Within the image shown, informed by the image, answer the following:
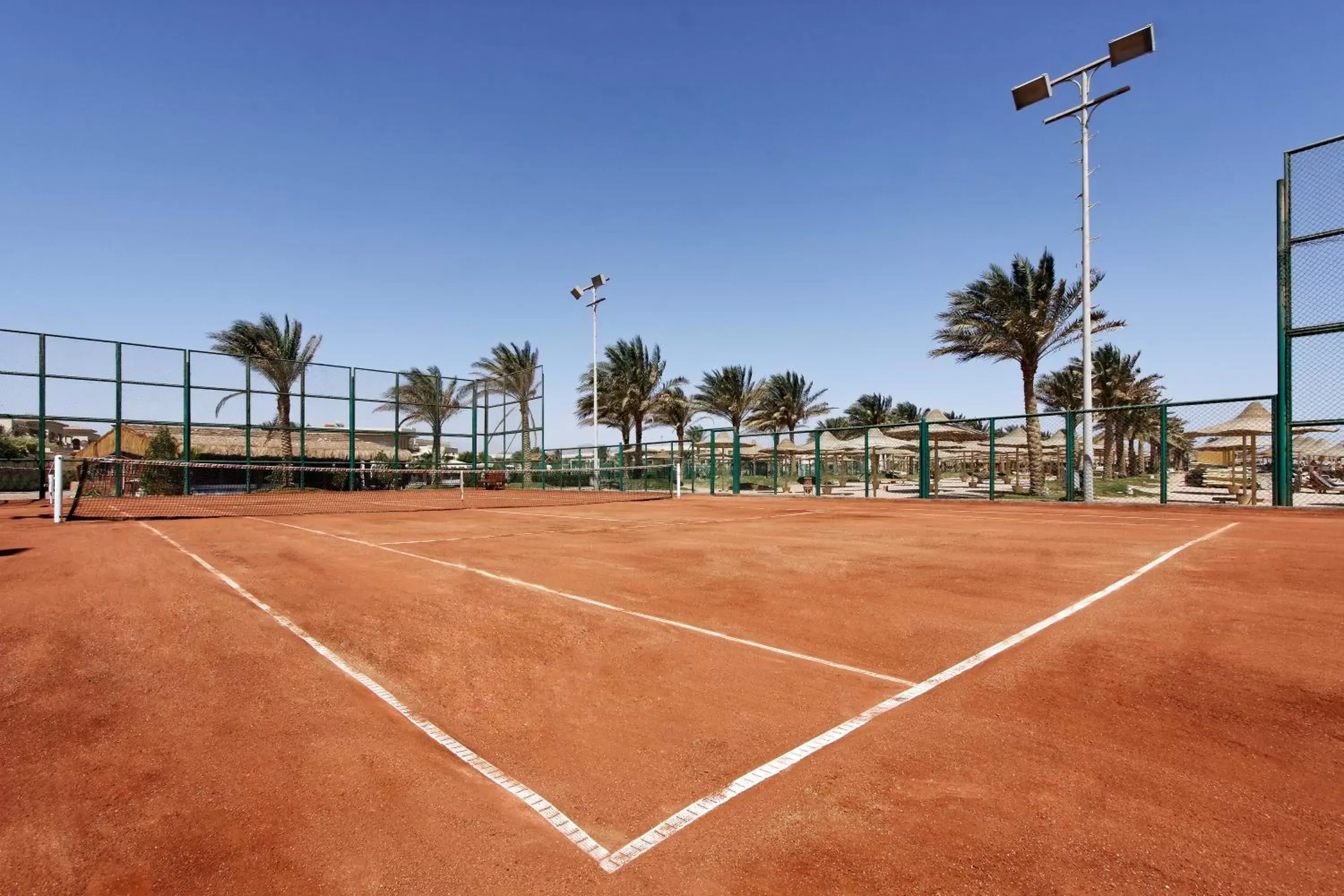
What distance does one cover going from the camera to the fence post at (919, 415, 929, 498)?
2172 centimetres

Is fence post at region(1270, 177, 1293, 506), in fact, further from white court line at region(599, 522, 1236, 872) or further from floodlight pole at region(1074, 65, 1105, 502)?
white court line at region(599, 522, 1236, 872)

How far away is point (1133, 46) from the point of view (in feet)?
57.4

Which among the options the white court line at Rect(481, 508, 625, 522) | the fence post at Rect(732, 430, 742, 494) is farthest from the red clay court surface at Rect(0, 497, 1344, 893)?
the fence post at Rect(732, 430, 742, 494)

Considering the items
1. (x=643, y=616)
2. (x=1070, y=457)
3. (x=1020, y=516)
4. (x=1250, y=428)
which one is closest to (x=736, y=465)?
(x=1070, y=457)

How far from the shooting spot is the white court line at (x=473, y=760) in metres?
2.49

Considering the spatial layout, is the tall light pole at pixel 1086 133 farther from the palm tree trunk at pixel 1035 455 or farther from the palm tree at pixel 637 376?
the palm tree at pixel 637 376

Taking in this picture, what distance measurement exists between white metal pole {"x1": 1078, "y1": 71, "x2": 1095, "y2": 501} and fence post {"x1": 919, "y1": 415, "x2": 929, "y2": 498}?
15.0 ft

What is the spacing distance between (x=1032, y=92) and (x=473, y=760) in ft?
78.7

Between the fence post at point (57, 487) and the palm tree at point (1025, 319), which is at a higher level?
the palm tree at point (1025, 319)

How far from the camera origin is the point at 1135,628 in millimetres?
4930

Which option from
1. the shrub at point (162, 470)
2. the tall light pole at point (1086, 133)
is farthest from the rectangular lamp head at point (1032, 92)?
the shrub at point (162, 470)

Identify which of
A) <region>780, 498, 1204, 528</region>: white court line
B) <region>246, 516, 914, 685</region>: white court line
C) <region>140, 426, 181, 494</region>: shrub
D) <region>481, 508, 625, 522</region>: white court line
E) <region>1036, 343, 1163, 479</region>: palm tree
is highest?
<region>1036, 343, 1163, 479</region>: palm tree

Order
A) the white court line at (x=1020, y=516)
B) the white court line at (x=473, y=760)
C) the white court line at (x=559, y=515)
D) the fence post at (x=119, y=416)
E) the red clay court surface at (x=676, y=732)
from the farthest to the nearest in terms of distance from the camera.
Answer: the fence post at (x=119, y=416), the white court line at (x=559, y=515), the white court line at (x=1020, y=516), the white court line at (x=473, y=760), the red clay court surface at (x=676, y=732)

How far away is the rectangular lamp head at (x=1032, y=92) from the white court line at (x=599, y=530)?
14.9 metres
